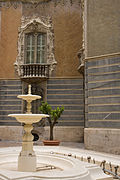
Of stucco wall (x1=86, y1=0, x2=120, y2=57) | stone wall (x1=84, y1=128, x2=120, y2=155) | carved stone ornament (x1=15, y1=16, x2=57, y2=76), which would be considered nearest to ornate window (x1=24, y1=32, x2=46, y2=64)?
carved stone ornament (x1=15, y1=16, x2=57, y2=76)

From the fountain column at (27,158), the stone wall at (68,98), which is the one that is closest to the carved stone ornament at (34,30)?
the stone wall at (68,98)

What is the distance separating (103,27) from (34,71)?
24.9 ft

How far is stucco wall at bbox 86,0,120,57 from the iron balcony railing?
5897mm

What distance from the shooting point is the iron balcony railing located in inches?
734

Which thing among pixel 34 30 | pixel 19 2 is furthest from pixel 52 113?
pixel 19 2

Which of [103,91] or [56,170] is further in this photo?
[103,91]

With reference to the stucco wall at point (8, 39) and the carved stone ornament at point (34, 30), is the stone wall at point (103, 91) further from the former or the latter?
the stucco wall at point (8, 39)

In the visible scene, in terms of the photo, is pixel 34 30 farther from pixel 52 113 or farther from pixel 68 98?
pixel 52 113

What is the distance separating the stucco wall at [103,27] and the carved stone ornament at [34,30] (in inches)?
234

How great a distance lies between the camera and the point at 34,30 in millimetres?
19484

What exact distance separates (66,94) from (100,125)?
6.36 metres

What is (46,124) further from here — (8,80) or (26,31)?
(26,31)

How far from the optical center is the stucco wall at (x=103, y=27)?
12984mm

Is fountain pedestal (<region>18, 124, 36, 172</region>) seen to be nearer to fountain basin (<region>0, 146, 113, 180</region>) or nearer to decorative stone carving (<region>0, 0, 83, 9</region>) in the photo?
fountain basin (<region>0, 146, 113, 180</region>)
